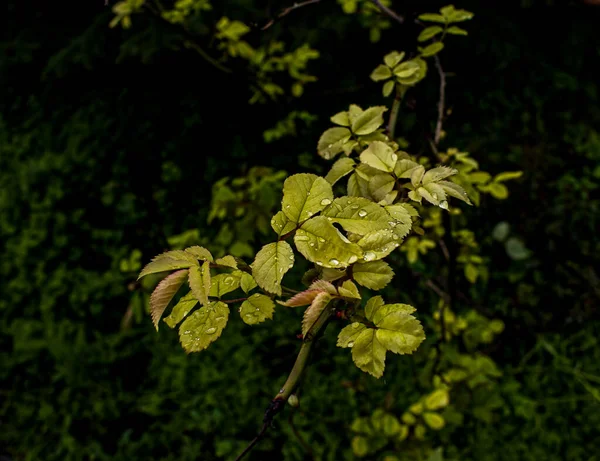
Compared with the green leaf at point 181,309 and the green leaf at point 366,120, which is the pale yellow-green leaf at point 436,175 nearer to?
the green leaf at point 366,120

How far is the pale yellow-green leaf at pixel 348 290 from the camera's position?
71 cm

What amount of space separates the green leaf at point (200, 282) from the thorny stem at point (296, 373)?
158mm

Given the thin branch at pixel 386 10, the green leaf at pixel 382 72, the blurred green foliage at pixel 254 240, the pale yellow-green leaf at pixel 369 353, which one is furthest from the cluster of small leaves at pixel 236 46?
the pale yellow-green leaf at pixel 369 353

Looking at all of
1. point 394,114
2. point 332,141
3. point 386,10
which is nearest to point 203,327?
point 332,141

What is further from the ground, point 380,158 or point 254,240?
point 380,158

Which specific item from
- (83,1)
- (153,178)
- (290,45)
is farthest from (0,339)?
(290,45)

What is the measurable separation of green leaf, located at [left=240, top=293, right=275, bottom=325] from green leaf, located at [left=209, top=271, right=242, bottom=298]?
4cm

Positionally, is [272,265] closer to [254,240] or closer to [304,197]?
[304,197]

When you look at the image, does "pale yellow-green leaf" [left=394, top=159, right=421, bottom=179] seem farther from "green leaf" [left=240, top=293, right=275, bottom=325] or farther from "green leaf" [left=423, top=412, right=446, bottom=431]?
"green leaf" [left=423, top=412, right=446, bottom=431]

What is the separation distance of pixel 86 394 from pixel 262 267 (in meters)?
2.39

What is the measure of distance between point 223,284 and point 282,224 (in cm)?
14

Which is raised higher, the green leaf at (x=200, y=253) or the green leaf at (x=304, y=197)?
Result: the green leaf at (x=304, y=197)

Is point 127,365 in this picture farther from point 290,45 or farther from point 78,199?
point 290,45

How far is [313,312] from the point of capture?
692mm
